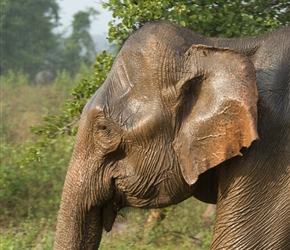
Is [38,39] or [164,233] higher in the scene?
[164,233]

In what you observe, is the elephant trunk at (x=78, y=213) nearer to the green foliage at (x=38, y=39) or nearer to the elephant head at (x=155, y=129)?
the elephant head at (x=155, y=129)

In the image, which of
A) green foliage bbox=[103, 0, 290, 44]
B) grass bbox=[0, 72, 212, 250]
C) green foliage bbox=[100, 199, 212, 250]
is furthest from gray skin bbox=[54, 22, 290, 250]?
green foliage bbox=[100, 199, 212, 250]

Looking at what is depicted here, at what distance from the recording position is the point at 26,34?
22312 millimetres

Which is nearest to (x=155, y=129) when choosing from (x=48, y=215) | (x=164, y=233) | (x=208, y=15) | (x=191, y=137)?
(x=191, y=137)

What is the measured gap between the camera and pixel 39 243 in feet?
18.6

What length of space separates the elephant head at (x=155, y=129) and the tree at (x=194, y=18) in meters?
1.12

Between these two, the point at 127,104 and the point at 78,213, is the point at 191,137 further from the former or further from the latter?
the point at 78,213

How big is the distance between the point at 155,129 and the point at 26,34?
1953 centimetres

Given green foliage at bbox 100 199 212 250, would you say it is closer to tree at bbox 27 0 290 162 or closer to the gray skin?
tree at bbox 27 0 290 162

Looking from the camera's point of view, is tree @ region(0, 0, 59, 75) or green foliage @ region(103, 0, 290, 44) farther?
tree @ region(0, 0, 59, 75)

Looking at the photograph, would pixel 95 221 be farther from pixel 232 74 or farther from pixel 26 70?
pixel 26 70

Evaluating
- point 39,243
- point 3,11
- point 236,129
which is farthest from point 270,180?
point 3,11

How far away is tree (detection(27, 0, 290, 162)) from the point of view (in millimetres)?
4551

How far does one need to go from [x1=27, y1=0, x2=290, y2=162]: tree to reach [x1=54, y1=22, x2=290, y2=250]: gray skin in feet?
3.60
